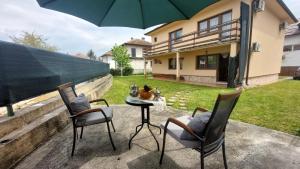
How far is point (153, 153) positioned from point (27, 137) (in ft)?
6.49

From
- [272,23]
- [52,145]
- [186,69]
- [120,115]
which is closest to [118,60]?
[186,69]

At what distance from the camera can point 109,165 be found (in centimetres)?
212

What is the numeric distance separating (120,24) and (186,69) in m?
10.4

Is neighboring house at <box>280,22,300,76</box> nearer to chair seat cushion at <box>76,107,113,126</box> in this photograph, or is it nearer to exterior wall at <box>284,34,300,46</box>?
exterior wall at <box>284,34,300,46</box>

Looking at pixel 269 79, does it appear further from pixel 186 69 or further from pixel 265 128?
pixel 265 128

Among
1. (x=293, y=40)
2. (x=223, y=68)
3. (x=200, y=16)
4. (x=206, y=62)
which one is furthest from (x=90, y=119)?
(x=293, y=40)

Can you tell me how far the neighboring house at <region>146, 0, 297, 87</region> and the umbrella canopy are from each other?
6652 mm

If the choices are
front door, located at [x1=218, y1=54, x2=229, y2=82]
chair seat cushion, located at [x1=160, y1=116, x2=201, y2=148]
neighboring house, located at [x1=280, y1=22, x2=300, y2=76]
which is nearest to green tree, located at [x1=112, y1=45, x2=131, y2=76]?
front door, located at [x1=218, y1=54, x2=229, y2=82]

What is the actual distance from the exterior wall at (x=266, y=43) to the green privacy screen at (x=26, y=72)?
10.1m

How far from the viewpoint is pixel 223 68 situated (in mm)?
10367

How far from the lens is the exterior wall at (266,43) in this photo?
367 inches

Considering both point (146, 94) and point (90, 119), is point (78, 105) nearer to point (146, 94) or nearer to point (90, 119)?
point (90, 119)

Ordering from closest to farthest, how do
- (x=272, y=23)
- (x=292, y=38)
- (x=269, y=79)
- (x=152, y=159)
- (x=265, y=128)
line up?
(x=152, y=159) → (x=265, y=128) → (x=272, y=23) → (x=269, y=79) → (x=292, y=38)

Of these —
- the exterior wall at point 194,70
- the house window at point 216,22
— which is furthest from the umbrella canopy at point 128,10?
the exterior wall at point 194,70
